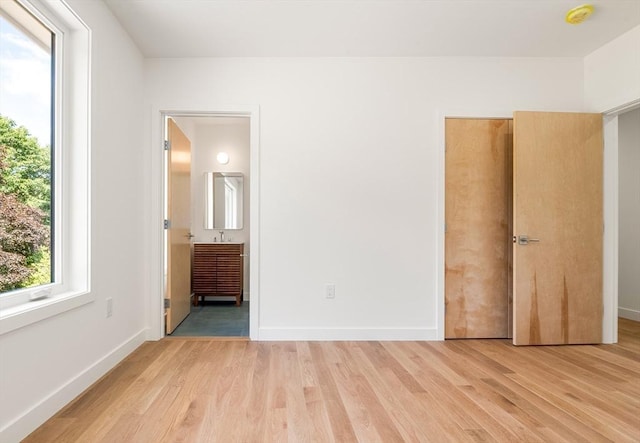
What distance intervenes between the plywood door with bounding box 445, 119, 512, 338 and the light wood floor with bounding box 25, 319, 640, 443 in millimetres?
288

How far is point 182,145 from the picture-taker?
3406 millimetres

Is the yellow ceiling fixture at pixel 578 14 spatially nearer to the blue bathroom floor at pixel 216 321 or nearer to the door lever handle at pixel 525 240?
the door lever handle at pixel 525 240

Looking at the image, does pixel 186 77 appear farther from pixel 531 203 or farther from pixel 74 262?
pixel 531 203

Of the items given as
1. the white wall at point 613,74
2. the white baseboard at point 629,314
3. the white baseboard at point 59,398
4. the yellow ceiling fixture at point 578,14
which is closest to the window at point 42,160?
the white baseboard at point 59,398

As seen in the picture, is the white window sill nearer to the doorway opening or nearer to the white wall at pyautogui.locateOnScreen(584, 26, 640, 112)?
the doorway opening

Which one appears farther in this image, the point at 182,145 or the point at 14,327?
the point at 182,145

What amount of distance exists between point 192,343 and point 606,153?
3880mm

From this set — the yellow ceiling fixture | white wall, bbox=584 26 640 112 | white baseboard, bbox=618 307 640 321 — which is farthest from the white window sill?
white baseboard, bbox=618 307 640 321

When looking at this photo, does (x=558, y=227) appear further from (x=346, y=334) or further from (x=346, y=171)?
(x=346, y=334)

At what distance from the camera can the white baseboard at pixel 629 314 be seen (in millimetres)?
3629

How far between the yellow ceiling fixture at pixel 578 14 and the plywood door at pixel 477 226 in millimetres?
818

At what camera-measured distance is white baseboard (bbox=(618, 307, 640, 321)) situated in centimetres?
363

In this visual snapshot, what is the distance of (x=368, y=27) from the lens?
2494 millimetres

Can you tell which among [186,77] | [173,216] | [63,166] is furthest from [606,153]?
[63,166]
